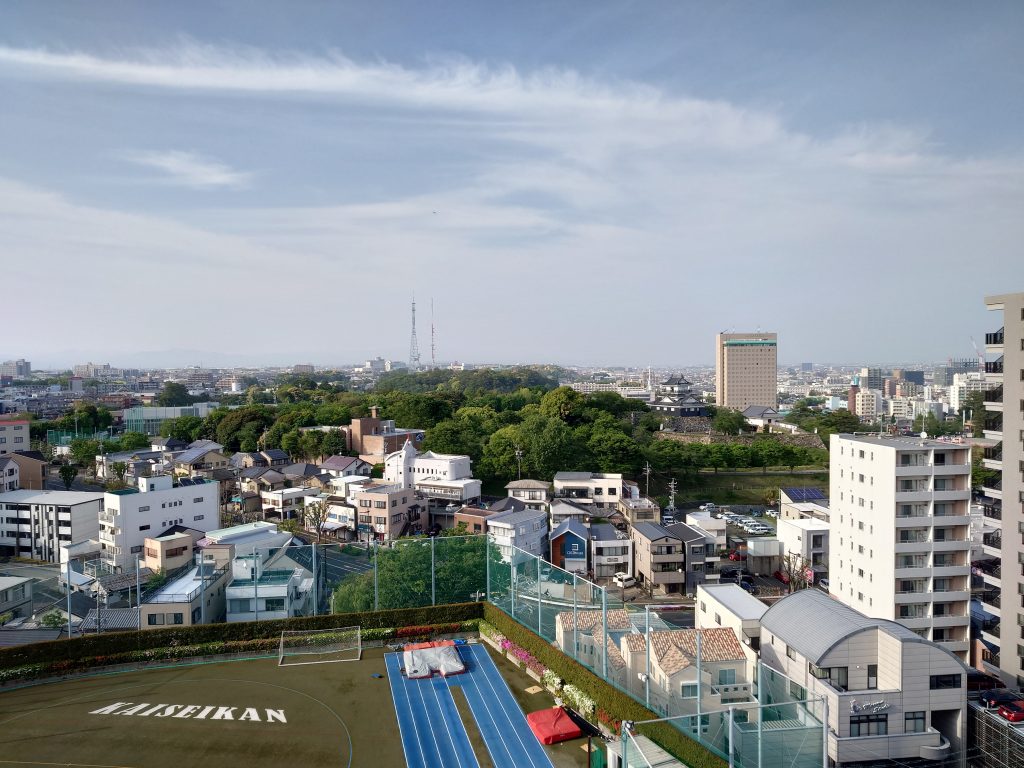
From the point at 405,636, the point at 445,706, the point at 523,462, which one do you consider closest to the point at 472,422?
the point at 523,462

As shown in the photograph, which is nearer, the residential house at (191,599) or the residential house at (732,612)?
the residential house at (732,612)

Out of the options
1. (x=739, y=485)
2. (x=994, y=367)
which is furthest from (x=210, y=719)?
(x=739, y=485)

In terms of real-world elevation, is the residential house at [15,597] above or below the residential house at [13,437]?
below

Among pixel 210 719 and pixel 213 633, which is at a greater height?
pixel 213 633

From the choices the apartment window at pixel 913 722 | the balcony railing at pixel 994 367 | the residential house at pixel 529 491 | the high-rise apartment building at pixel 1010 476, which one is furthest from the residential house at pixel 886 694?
the residential house at pixel 529 491

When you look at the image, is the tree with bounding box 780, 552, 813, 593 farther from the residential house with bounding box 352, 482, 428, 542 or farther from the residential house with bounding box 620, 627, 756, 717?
the residential house with bounding box 352, 482, 428, 542

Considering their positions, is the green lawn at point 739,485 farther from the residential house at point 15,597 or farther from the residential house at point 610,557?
the residential house at point 15,597

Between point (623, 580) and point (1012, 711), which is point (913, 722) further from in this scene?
point (623, 580)

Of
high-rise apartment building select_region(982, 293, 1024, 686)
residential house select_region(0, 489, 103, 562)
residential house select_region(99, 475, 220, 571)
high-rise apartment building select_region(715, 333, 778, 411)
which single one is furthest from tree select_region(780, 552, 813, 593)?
high-rise apartment building select_region(715, 333, 778, 411)
